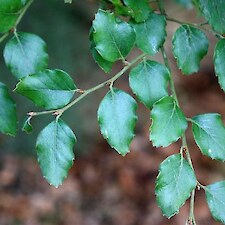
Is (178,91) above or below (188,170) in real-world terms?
below

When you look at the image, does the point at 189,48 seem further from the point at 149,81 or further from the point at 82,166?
the point at 82,166

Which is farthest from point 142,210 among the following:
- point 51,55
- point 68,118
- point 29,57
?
point 29,57

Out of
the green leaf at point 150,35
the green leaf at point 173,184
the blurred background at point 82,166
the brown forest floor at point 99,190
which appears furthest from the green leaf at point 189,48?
the brown forest floor at point 99,190

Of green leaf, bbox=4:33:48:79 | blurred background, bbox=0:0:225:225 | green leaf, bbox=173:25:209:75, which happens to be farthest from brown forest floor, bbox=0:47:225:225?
green leaf, bbox=173:25:209:75

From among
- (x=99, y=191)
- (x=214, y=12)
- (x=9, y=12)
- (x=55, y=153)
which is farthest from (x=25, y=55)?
(x=99, y=191)

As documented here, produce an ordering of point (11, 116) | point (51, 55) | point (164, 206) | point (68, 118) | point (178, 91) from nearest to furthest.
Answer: point (164, 206), point (11, 116), point (51, 55), point (68, 118), point (178, 91)

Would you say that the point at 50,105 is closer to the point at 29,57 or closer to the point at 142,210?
the point at 29,57

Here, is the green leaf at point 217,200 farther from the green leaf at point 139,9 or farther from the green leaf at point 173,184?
the green leaf at point 139,9
